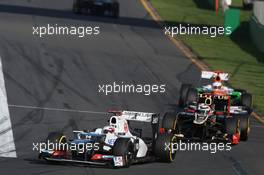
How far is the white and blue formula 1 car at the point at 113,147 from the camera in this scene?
72.8 feet

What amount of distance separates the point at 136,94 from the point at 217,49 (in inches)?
539

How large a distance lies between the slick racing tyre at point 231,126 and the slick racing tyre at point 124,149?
17.0 ft

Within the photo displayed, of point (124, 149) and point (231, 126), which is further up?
point (124, 149)

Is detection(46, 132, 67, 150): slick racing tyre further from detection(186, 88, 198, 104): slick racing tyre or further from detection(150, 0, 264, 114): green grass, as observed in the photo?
detection(150, 0, 264, 114): green grass

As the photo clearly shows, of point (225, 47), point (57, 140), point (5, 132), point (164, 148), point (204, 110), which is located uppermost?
point (57, 140)

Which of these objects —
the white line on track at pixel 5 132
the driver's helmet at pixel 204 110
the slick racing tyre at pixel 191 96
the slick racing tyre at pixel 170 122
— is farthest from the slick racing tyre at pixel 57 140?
the slick racing tyre at pixel 191 96

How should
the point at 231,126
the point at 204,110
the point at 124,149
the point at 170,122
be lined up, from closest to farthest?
the point at 124,149, the point at 231,126, the point at 204,110, the point at 170,122

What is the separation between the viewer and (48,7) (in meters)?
59.7

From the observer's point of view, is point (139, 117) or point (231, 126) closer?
point (139, 117)

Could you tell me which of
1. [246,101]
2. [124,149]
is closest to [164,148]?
[124,149]

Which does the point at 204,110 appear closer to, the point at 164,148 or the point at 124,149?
the point at 164,148

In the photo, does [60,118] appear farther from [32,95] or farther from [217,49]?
[217,49]

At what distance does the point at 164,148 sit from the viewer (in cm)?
2339

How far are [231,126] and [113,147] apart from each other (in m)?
5.76
